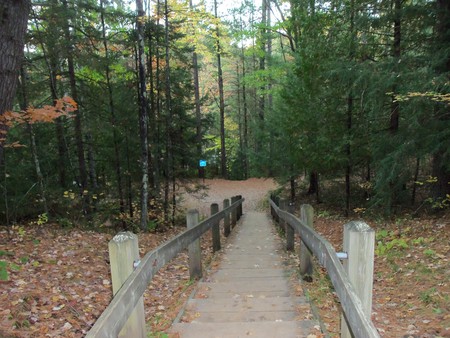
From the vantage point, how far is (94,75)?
44.9 feet

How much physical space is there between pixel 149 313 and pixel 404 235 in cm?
572

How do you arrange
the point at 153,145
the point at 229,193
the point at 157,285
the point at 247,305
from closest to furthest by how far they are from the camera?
the point at 247,305 < the point at 157,285 < the point at 153,145 < the point at 229,193

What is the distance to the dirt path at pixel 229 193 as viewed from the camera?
2234 cm

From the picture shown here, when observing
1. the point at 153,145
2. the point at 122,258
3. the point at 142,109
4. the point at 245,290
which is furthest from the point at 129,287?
the point at 153,145

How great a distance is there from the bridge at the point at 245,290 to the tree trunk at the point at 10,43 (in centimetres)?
323

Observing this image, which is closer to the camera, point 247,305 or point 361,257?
point 361,257

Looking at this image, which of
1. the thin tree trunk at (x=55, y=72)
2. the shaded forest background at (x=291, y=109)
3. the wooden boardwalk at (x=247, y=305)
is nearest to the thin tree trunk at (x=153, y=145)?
the shaded forest background at (x=291, y=109)

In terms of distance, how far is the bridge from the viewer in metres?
2.13

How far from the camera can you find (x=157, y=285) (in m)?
6.23

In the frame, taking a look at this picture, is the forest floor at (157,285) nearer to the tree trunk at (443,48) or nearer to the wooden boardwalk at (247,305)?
the wooden boardwalk at (247,305)

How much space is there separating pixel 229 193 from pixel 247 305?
2222 cm

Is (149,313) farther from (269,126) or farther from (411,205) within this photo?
(269,126)

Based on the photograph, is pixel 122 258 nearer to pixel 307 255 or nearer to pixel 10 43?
pixel 307 255

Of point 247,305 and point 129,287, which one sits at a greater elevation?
point 129,287
